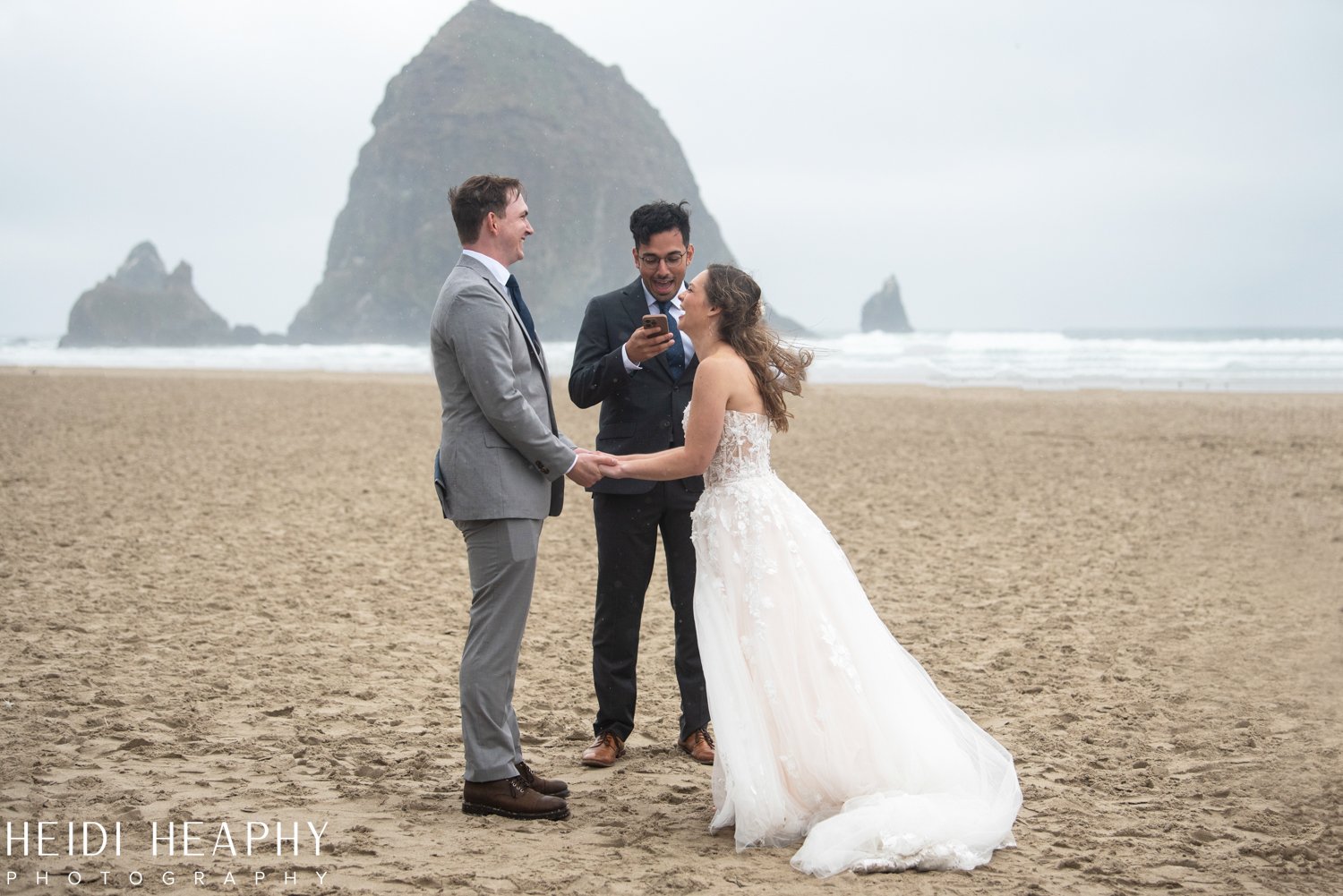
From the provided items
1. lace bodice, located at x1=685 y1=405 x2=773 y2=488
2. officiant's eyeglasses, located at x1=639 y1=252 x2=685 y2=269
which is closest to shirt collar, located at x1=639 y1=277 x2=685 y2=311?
officiant's eyeglasses, located at x1=639 y1=252 x2=685 y2=269

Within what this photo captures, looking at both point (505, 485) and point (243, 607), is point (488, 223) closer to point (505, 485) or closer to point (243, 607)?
point (505, 485)

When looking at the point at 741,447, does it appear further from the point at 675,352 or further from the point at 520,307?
the point at 520,307

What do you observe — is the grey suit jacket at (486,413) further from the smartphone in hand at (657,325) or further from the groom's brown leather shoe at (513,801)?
the groom's brown leather shoe at (513,801)

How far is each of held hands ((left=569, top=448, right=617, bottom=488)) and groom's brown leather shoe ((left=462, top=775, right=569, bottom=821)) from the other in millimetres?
991

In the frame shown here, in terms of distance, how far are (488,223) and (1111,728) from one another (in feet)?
10.5

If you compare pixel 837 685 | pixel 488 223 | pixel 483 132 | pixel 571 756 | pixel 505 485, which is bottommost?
pixel 571 756

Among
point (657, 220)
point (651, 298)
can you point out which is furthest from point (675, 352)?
point (657, 220)

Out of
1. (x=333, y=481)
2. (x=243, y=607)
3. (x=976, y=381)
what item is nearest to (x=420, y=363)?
(x=976, y=381)

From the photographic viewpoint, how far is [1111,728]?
4656 mm

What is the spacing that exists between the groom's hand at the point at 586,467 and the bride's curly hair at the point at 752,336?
570mm

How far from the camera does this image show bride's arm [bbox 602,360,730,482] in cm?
363

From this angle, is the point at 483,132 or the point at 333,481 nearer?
the point at 333,481

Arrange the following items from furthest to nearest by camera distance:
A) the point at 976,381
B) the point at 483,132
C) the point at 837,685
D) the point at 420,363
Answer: the point at 483,132 → the point at 420,363 → the point at 976,381 → the point at 837,685

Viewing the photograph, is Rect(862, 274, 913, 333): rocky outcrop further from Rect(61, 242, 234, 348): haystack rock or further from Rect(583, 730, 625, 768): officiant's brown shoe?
Rect(583, 730, 625, 768): officiant's brown shoe
